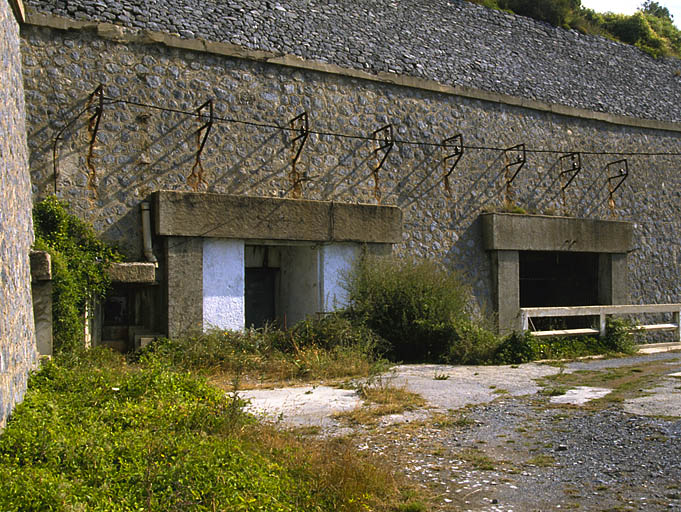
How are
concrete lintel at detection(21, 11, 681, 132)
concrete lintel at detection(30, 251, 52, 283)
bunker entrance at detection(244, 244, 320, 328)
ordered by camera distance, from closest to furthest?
concrete lintel at detection(30, 251, 52, 283) → concrete lintel at detection(21, 11, 681, 132) → bunker entrance at detection(244, 244, 320, 328)

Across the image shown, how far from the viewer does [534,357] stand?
33.4 ft

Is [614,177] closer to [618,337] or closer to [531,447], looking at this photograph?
[618,337]

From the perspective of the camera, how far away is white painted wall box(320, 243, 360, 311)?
10797 mm

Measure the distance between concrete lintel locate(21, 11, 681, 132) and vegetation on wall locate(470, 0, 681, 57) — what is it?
2680 millimetres

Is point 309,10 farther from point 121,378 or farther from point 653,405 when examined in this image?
point 653,405

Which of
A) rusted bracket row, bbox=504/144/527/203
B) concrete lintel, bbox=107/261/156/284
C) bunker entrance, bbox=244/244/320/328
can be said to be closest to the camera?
concrete lintel, bbox=107/261/156/284

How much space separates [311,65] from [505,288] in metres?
5.38

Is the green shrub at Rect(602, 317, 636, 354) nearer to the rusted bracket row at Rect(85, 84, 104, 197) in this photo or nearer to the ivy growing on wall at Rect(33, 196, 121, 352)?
the ivy growing on wall at Rect(33, 196, 121, 352)

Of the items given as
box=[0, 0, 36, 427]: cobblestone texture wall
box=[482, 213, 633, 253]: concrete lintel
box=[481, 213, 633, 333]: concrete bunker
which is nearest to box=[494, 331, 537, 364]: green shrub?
box=[481, 213, 633, 333]: concrete bunker

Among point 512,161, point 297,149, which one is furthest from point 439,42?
point 297,149

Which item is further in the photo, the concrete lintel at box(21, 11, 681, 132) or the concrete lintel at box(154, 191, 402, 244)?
the concrete lintel at box(154, 191, 402, 244)

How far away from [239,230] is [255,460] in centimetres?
607

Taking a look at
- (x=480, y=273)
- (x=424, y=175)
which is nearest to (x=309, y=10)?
A: (x=424, y=175)

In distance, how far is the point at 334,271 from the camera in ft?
35.7
